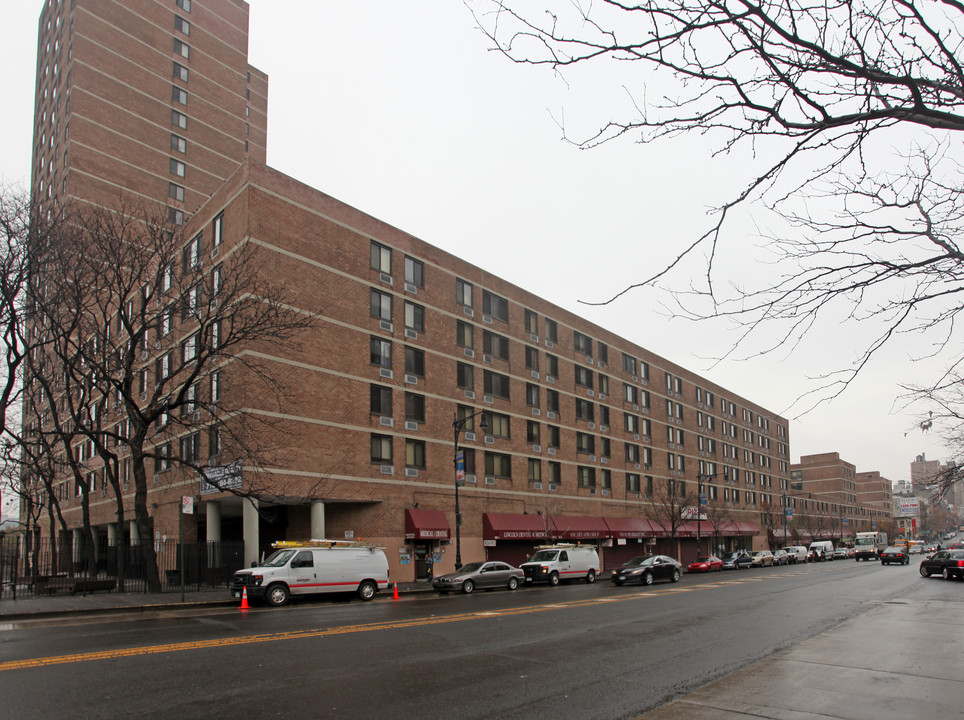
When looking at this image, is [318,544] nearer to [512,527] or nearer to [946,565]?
[512,527]

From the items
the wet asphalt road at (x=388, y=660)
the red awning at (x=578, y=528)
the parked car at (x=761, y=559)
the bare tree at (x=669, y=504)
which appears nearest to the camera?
the wet asphalt road at (x=388, y=660)

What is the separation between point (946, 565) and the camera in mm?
35500

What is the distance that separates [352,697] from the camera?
28.5 ft

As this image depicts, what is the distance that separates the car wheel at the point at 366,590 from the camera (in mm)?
25781

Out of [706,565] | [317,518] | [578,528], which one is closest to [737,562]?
[706,565]

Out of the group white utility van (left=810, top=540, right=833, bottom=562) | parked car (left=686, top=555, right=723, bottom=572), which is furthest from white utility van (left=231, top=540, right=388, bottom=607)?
white utility van (left=810, top=540, right=833, bottom=562)

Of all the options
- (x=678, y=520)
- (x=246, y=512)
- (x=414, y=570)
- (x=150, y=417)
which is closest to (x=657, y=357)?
(x=678, y=520)

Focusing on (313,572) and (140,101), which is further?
(140,101)

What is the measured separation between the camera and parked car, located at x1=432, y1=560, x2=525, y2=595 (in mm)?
30047

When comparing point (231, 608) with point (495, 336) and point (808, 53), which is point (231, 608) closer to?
point (808, 53)

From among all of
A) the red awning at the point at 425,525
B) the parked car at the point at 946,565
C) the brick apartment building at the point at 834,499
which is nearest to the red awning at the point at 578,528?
the red awning at the point at 425,525

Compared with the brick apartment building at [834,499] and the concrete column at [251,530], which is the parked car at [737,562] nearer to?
the concrete column at [251,530]

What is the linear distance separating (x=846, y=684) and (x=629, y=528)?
48936mm

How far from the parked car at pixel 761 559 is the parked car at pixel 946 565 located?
22.1m
